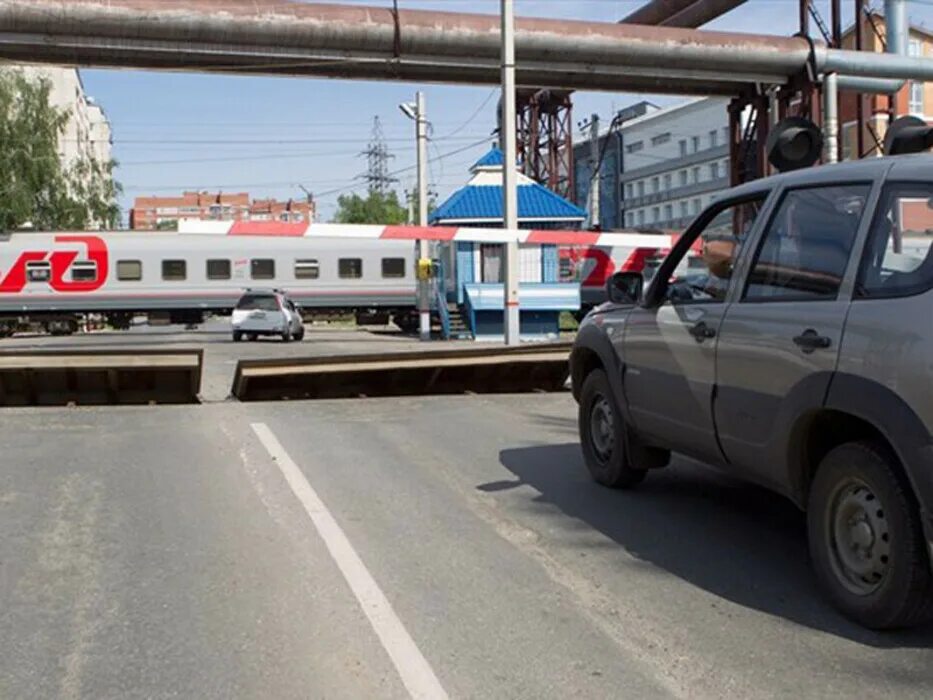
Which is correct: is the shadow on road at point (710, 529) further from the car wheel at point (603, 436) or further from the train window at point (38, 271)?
the train window at point (38, 271)

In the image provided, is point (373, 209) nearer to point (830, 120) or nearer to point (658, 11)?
point (658, 11)

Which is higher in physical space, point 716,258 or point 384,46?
point 384,46

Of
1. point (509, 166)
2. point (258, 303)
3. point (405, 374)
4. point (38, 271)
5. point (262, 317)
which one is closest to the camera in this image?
point (405, 374)

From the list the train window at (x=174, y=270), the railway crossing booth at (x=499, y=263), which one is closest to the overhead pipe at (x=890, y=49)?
the railway crossing booth at (x=499, y=263)

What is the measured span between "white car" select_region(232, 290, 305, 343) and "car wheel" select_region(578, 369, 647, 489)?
2601cm

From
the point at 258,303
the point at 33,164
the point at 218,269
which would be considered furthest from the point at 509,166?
the point at 33,164

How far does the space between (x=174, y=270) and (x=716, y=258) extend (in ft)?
118

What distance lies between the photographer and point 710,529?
6430mm

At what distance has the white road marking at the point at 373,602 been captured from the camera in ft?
13.6

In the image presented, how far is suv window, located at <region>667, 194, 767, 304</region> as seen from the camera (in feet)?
19.1

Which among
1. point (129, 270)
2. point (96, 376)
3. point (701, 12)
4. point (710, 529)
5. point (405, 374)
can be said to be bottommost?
point (710, 529)

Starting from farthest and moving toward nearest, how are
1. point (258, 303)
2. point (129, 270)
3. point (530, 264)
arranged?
point (129, 270) → point (530, 264) → point (258, 303)

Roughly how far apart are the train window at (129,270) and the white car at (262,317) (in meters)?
7.84

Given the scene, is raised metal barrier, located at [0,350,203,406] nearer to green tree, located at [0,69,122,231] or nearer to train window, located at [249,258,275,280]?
train window, located at [249,258,275,280]
